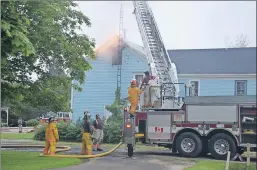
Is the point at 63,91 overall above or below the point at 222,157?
above

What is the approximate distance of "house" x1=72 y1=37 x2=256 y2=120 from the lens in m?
14.6

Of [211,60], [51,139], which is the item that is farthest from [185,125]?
[51,139]

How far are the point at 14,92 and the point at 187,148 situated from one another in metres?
5.92

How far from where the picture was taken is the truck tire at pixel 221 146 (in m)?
13.5

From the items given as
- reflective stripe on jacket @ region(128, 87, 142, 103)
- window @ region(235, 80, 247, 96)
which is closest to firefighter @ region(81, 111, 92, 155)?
reflective stripe on jacket @ region(128, 87, 142, 103)

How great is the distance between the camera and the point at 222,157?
13734 millimetres

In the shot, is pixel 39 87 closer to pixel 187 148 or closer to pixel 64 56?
pixel 64 56

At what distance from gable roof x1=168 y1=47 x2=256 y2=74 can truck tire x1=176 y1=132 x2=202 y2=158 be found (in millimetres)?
2419

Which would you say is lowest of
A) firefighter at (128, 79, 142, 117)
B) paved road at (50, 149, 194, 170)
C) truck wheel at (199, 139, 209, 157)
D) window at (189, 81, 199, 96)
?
paved road at (50, 149, 194, 170)

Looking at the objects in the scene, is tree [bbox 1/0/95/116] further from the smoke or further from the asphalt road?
the smoke

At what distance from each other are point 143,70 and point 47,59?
13.4 m

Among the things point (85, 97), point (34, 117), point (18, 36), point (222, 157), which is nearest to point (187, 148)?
point (222, 157)

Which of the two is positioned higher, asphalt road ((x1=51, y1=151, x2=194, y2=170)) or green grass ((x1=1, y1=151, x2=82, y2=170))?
green grass ((x1=1, y1=151, x2=82, y2=170))

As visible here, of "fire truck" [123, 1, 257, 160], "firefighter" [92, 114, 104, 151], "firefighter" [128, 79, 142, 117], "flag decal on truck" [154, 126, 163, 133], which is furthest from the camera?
"firefighter" [92, 114, 104, 151]
